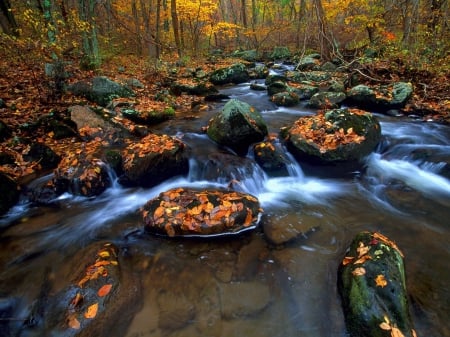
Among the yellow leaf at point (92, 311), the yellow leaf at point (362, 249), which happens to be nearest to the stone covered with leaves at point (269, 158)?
the yellow leaf at point (362, 249)

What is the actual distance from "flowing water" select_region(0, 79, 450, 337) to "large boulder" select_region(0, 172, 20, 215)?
0.52 feet

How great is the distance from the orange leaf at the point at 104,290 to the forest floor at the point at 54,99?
12.1 ft

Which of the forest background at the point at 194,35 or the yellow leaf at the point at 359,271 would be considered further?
the forest background at the point at 194,35

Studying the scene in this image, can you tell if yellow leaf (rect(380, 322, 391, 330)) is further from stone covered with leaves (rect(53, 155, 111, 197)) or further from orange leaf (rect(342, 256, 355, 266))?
stone covered with leaves (rect(53, 155, 111, 197))

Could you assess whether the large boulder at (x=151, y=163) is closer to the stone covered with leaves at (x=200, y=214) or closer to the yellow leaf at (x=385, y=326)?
the stone covered with leaves at (x=200, y=214)

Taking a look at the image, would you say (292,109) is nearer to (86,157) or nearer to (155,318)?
(86,157)

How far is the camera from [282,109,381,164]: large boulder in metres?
6.09

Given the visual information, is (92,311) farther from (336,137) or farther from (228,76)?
(228,76)

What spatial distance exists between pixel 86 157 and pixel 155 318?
396 cm

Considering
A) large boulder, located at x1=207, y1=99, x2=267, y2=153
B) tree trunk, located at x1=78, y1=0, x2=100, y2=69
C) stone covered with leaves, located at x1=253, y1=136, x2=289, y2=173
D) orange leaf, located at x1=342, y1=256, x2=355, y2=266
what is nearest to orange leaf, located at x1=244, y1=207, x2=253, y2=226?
orange leaf, located at x1=342, y1=256, x2=355, y2=266

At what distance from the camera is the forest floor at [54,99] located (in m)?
6.58

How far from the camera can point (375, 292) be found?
280 centimetres

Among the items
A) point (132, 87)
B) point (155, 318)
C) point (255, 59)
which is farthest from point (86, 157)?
point (255, 59)

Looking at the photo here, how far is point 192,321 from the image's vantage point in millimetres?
3066
